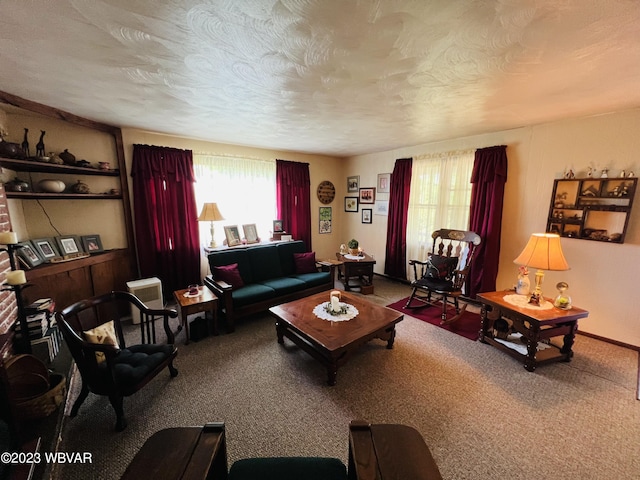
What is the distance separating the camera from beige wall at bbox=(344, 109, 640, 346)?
8.08 ft

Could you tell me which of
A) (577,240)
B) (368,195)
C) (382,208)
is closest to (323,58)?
(577,240)

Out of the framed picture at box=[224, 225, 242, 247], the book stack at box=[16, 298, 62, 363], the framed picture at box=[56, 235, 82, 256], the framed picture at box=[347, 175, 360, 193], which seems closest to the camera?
the book stack at box=[16, 298, 62, 363]

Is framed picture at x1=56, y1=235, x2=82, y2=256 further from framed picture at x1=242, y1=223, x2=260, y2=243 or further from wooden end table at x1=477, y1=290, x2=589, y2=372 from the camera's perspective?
wooden end table at x1=477, y1=290, x2=589, y2=372

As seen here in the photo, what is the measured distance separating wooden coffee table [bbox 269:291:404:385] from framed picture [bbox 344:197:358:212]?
2868 millimetres

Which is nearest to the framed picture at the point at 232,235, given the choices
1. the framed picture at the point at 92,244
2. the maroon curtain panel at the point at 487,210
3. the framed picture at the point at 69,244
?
the framed picture at the point at 92,244

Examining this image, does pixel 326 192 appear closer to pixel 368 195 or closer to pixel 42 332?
pixel 368 195

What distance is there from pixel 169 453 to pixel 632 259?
4018mm

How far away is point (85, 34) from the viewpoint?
50.5 inches

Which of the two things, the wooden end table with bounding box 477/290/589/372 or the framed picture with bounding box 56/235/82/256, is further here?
the framed picture with bounding box 56/235/82/256

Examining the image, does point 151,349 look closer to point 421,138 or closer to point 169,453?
point 169,453

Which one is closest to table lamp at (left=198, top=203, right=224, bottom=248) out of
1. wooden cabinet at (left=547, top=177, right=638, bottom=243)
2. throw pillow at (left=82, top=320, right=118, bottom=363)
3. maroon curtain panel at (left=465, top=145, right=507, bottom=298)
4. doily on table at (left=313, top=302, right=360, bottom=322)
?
throw pillow at (left=82, top=320, right=118, bottom=363)

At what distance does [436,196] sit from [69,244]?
482 cm

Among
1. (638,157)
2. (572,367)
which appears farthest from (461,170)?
(572,367)

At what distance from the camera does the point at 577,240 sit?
2.78 meters
